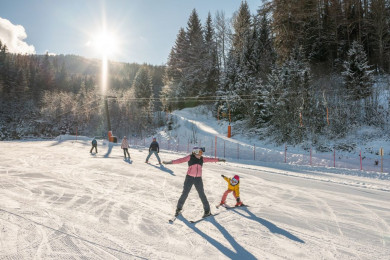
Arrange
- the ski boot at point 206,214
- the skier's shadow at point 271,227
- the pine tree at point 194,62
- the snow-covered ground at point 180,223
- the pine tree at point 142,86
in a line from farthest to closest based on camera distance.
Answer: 1. the pine tree at point 142,86
2. the pine tree at point 194,62
3. the ski boot at point 206,214
4. the skier's shadow at point 271,227
5. the snow-covered ground at point 180,223

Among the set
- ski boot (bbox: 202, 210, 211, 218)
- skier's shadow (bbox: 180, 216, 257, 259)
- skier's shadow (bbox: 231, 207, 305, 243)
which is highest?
ski boot (bbox: 202, 210, 211, 218)

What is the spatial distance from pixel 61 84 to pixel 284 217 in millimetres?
98290

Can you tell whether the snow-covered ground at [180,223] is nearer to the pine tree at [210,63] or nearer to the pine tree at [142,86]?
the pine tree at [210,63]

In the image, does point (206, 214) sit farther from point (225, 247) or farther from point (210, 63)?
point (210, 63)

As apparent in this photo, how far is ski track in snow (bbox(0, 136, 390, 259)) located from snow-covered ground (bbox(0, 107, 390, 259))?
2 centimetres

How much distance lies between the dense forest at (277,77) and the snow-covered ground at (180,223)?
57.1 ft

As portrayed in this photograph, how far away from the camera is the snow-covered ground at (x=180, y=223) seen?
4336 mm

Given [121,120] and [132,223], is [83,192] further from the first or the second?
[121,120]

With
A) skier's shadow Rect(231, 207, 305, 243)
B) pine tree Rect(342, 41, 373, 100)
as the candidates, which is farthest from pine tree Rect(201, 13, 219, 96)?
skier's shadow Rect(231, 207, 305, 243)

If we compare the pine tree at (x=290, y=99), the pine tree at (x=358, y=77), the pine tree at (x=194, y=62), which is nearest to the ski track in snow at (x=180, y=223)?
the pine tree at (x=290, y=99)

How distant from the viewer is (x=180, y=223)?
→ 571 centimetres

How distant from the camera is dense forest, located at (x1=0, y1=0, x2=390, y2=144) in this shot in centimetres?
2525

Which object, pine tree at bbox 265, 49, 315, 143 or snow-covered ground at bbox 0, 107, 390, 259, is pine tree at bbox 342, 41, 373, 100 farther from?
snow-covered ground at bbox 0, 107, 390, 259

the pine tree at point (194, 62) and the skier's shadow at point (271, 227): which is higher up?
the pine tree at point (194, 62)
